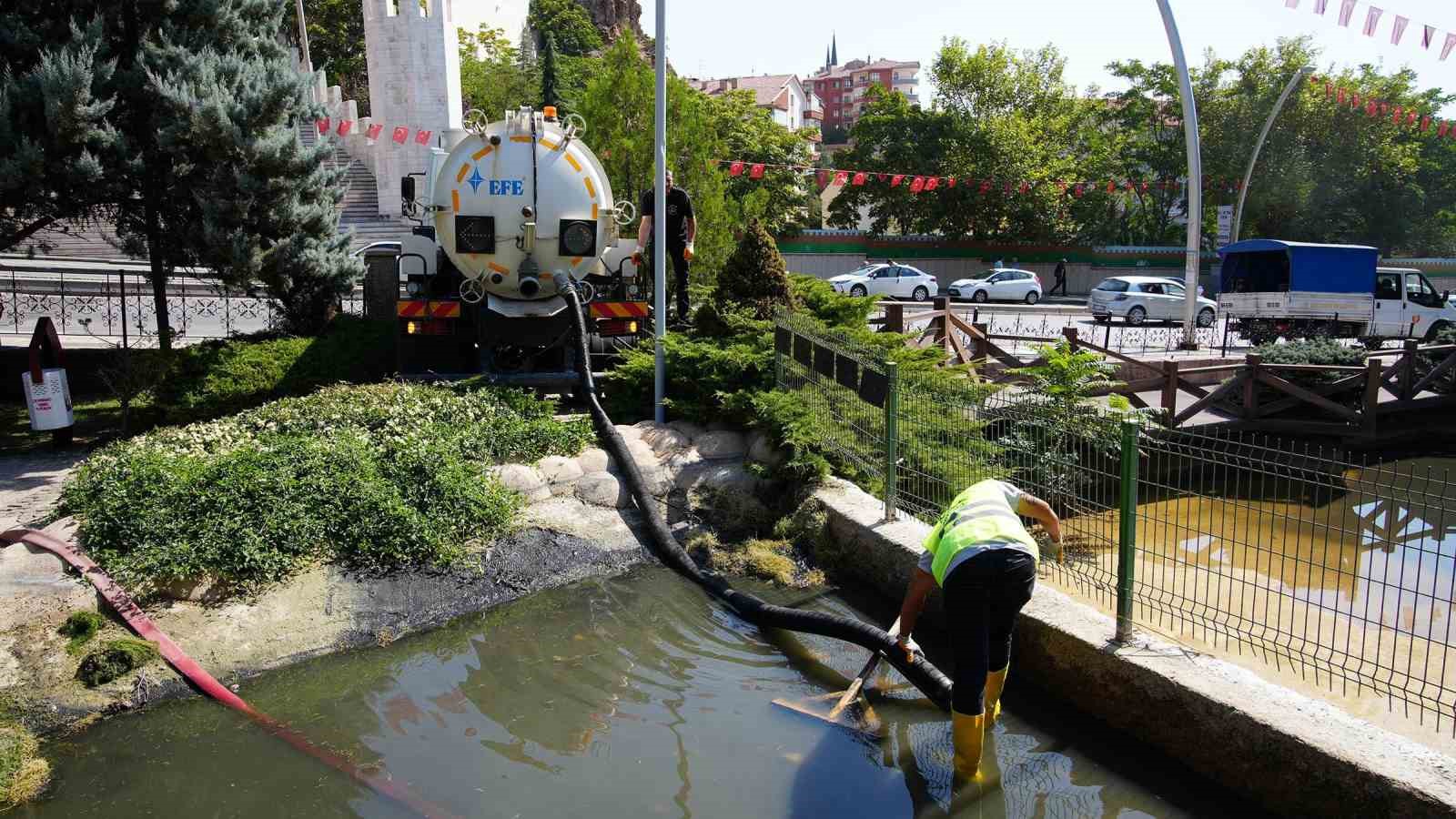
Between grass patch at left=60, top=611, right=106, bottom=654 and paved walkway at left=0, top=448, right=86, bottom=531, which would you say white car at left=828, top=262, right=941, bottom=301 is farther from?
grass patch at left=60, top=611, right=106, bottom=654

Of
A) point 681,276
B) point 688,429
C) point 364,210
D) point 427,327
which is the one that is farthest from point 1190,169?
point 364,210

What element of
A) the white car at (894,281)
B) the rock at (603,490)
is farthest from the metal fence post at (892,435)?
the white car at (894,281)

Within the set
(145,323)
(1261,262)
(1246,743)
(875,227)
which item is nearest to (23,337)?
(145,323)

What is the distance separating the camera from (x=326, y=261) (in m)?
10.2

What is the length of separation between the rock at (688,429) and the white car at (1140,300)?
22.6m

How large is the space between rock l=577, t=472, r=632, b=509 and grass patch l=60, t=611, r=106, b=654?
324cm

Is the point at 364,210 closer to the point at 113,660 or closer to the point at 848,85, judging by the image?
the point at 113,660

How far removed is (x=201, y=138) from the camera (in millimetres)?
8734

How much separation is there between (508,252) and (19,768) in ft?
19.1

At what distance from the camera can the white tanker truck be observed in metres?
8.94

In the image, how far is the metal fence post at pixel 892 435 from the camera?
6445 mm

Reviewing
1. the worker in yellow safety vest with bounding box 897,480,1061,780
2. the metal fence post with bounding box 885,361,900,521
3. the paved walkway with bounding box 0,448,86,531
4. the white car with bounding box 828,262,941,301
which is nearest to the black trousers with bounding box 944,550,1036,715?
the worker in yellow safety vest with bounding box 897,480,1061,780

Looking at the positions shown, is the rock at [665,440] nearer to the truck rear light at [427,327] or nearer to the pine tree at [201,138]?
the truck rear light at [427,327]

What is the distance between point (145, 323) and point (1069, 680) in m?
17.1
